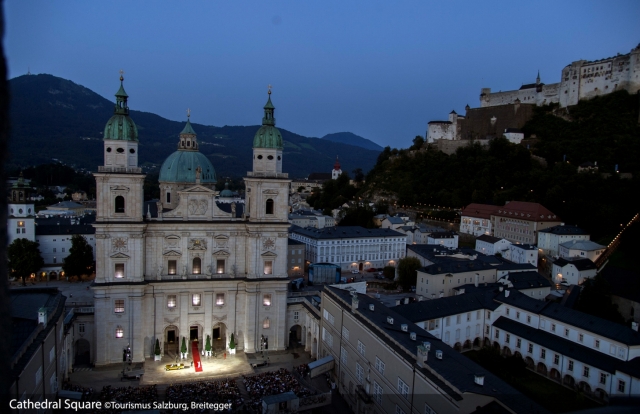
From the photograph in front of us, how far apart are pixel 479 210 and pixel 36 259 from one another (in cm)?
6623

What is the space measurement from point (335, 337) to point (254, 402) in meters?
7.52

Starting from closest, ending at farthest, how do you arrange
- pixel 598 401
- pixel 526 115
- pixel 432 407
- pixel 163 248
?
pixel 432 407, pixel 598 401, pixel 163 248, pixel 526 115

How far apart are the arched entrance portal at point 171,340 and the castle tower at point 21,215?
33.0 meters

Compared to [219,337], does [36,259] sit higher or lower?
higher

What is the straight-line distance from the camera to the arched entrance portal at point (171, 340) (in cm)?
3659

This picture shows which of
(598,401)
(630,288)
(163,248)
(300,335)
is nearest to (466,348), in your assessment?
(598,401)

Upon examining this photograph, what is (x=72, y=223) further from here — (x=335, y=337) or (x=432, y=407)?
(x=432, y=407)

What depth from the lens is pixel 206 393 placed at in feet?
93.9

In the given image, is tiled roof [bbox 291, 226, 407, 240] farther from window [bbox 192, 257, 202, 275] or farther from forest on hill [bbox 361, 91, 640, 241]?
window [bbox 192, 257, 202, 275]

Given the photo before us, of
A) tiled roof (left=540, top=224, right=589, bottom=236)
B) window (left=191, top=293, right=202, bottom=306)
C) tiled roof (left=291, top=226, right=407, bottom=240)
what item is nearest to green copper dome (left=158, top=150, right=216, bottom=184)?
window (left=191, top=293, right=202, bottom=306)

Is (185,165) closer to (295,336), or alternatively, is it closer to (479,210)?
(295,336)

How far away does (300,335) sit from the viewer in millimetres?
41344

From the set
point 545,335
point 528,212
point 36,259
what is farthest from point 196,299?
point 528,212

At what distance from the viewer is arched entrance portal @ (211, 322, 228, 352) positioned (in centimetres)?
3803
